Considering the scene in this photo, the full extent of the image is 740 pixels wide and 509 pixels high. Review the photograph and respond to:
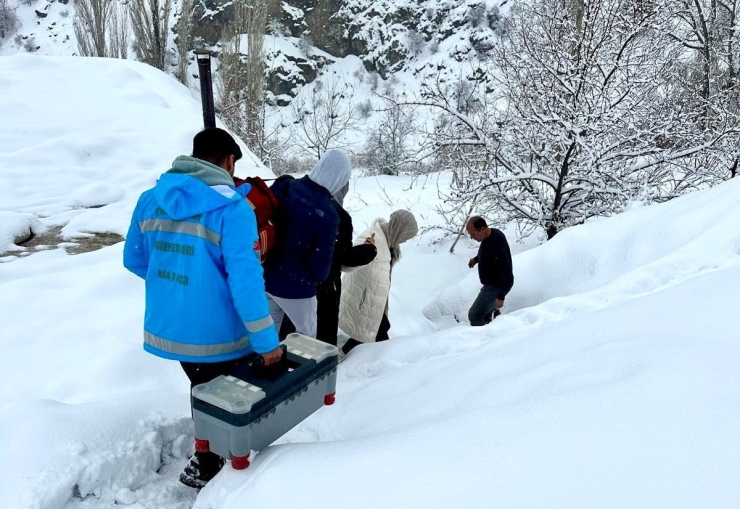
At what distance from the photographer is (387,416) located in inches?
87.0

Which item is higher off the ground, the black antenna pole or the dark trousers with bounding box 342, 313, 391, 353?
the black antenna pole

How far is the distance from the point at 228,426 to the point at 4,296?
11.2ft

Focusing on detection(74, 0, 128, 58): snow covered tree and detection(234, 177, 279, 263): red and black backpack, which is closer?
detection(234, 177, 279, 263): red and black backpack

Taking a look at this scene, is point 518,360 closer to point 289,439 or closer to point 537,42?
point 289,439

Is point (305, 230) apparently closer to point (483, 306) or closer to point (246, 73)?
point (483, 306)

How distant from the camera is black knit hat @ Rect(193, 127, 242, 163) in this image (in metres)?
1.99

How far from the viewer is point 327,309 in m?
3.34

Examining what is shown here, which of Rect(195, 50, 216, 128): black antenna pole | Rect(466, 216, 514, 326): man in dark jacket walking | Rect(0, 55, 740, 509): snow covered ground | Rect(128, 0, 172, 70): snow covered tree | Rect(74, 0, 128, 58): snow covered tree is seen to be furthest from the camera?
Rect(74, 0, 128, 58): snow covered tree

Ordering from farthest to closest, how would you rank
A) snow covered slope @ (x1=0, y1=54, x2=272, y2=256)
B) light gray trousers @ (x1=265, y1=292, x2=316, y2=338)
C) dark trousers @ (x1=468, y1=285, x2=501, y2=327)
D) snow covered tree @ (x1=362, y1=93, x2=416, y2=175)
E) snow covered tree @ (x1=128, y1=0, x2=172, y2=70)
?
1. snow covered tree @ (x1=362, y1=93, x2=416, y2=175)
2. snow covered tree @ (x1=128, y1=0, x2=172, y2=70)
3. snow covered slope @ (x1=0, y1=54, x2=272, y2=256)
4. dark trousers @ (x1=468, y1=285, x2=501, y2=327)
5. light gray trousers @ (x1=265, y1=292, x2=316, y2=338)

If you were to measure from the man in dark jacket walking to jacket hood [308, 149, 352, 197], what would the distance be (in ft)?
7.08

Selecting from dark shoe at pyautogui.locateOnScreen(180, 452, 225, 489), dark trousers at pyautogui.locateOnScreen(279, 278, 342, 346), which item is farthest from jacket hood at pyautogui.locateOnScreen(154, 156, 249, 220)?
dark trousers at pyautogui.locateOnScreen(279, 278, 342, 346)

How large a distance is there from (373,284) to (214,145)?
6.09 feet

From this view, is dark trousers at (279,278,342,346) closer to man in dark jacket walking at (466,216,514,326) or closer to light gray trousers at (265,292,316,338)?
light gray trousers at (265,292,316,338)

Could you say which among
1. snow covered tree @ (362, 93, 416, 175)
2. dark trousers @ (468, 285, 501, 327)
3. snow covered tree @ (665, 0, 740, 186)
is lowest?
snow covered tree @ (362, 93, 416, 175)
